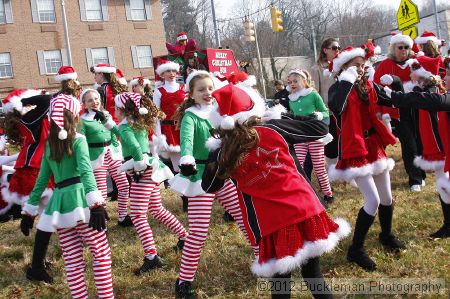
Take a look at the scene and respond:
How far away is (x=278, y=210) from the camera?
3232 mm

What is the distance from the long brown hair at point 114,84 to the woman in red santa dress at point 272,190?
4947 millimetres

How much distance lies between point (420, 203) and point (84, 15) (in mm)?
29193

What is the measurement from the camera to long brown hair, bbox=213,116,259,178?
10.5 ft

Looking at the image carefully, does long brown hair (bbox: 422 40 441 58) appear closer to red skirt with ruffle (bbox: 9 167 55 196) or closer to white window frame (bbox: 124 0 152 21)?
red skirt with ruffle (bbox: 9 167 55 196)

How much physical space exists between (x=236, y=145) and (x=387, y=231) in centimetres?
250

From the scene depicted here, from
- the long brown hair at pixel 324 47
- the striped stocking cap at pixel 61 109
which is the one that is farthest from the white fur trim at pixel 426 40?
the striped stocking cap at pixel 61 109

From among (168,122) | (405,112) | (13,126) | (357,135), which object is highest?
(13,126)

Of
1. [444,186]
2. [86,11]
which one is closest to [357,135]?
[444,186]

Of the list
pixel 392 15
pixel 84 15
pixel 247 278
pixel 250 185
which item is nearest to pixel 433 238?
pixel 247 278

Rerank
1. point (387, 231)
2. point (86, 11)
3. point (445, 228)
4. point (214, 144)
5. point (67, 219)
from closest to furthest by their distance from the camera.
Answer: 1. point (214, 144)
2. point (67, 219)
3. point (387, 231)
4. point (445, 228)
5. point (86, 11)

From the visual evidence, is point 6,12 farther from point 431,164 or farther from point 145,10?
point 431,164

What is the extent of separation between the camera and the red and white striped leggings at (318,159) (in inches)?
290

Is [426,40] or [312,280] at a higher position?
[426,40]

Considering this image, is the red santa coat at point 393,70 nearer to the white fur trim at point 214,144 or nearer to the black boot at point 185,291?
the black boot at point 185,291
